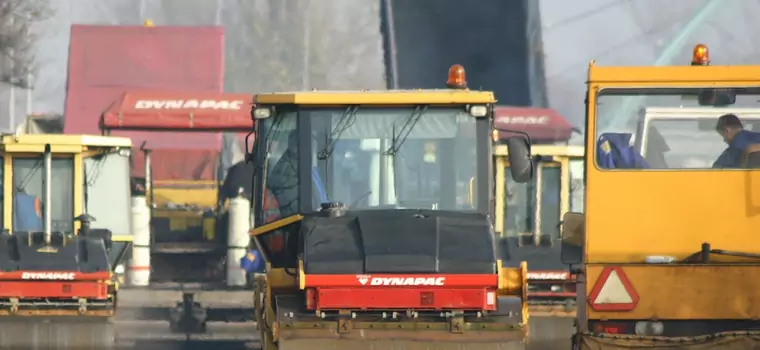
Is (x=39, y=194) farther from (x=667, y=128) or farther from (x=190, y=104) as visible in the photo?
(x=190, y=104)

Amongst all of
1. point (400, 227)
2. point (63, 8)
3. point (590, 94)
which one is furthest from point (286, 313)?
point (63, 8)

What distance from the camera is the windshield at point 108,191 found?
1852 cm

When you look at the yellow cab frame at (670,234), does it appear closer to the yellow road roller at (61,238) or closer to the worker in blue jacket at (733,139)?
the worker in blue jacket at (733,139)

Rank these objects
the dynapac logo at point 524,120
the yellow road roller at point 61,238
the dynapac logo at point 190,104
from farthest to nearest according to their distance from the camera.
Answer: the dynapac logo at point 524,120 < the dynapac logo at point 190,104 < the yellow road roller at point 61,238

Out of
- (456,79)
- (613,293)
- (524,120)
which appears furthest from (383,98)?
(524,120)

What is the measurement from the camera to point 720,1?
45938mm

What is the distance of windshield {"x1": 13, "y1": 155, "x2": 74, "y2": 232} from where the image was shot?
18.2 m

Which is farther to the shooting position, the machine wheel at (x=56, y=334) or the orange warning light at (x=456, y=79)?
the machine wheel at (x=56, y=334)

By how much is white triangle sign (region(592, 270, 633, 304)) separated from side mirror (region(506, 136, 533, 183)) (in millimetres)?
1267

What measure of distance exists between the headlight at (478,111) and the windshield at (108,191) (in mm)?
6592

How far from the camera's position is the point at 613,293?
11.4 m

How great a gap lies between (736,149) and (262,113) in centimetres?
351

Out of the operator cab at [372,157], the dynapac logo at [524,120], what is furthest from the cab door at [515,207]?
the dynapac logo at [524,120]

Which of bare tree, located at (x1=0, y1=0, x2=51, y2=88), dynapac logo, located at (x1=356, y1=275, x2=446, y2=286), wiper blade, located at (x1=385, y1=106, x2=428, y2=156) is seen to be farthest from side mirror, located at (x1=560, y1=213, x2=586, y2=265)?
bare tree, located at (x1=0, y1=0, x2=51, y2=88)
